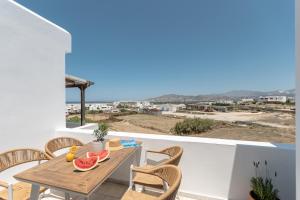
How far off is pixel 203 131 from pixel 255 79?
1639 centimetres

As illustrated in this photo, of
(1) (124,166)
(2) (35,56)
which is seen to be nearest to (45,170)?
(1) (124,166)

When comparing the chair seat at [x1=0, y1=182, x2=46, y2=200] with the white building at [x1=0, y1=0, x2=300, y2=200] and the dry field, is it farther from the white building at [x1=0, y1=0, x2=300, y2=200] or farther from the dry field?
the dry field

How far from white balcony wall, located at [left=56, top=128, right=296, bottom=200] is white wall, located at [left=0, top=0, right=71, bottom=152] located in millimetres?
1847

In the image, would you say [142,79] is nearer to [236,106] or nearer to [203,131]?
[236,106]

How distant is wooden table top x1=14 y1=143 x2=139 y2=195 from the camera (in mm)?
1107

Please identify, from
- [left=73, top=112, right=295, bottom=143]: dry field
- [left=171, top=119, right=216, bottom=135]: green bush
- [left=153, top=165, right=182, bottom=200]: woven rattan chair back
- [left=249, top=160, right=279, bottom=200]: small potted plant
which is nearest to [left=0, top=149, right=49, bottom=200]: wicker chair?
[left=153, top=165, right=182, bottom=200]: woven rattan chair back

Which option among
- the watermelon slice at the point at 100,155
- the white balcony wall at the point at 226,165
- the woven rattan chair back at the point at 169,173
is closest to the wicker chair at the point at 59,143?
the watermelon slice at the point at 100,155

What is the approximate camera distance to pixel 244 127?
37.4 feet

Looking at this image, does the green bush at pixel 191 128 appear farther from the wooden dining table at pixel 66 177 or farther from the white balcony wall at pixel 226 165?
the wooden dining table at pixel 66 177

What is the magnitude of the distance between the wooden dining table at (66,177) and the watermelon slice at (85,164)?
34mm

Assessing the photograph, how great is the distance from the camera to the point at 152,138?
235cm

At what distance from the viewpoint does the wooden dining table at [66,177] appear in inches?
43.0

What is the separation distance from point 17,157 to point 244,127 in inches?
501

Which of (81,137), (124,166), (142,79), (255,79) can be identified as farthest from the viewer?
(142,79)
